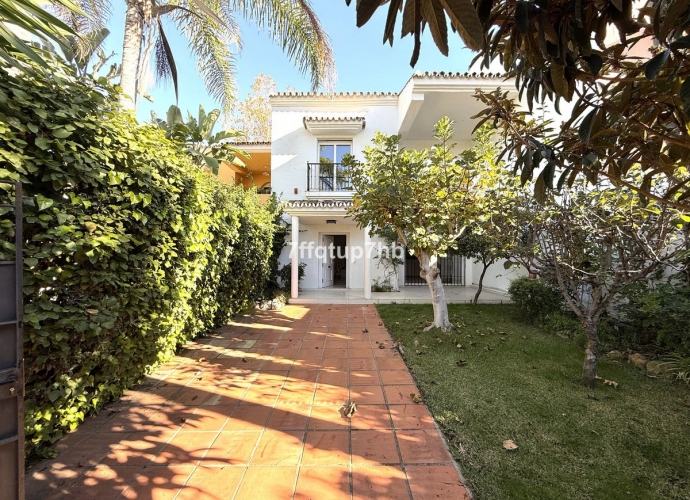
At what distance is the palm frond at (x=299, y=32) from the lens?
765 centimetres

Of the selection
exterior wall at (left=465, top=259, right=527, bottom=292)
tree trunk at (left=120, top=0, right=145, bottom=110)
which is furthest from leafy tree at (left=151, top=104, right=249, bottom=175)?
exterior wall at (left=465, top=259, right=527, bottom=292)

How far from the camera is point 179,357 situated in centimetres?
543

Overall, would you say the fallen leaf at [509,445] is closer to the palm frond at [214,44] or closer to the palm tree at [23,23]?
the palm tree at [23,23]

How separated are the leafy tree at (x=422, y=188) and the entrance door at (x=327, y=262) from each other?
7.92m

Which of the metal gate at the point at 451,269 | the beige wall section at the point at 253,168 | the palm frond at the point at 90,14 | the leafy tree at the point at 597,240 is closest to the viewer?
the leafy tree at the point at 597,240

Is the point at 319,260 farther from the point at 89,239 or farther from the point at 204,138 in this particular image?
the point at 89,239

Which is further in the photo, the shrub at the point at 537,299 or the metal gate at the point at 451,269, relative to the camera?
the metal gate at the point at 451,269

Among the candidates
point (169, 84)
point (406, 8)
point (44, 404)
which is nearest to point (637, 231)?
point (406, 8)

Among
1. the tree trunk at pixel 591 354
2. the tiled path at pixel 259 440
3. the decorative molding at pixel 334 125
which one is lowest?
the tiled path at pixel 259 440

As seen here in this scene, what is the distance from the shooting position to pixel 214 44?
8406 millimetres

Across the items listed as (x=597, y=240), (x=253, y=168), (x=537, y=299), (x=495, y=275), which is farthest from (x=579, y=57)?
(x=253, y=168)

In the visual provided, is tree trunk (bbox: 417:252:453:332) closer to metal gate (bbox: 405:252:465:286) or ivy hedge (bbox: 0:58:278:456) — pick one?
ivy hedge (bbox: 0:58:278:456)

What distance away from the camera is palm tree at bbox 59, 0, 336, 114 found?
730cm

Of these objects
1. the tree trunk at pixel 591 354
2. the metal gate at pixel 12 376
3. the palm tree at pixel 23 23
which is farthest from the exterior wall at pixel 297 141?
the metal gate at pixel 12 376
